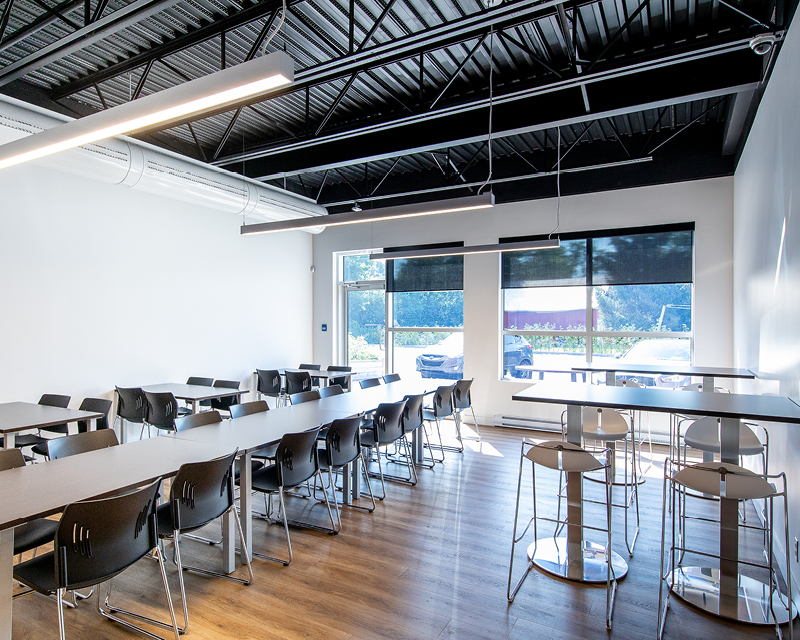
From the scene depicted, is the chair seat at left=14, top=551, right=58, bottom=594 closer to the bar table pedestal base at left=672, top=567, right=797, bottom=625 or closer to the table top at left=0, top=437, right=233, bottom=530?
the table top at left=0, top=437, right=233, bottom=530

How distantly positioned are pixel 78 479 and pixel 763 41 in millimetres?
4655

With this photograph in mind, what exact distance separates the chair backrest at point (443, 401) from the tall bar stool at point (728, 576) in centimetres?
277

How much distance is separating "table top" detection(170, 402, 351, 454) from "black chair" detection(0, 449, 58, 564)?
863 millimetres

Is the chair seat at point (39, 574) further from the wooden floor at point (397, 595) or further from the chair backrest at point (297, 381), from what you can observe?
the chair backrest at point (297, 381)

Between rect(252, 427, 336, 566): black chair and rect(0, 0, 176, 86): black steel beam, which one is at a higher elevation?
rect(0, 0, 176, 86): black steel beam

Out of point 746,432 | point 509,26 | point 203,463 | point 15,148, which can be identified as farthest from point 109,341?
point 746,432

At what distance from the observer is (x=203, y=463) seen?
259 cm

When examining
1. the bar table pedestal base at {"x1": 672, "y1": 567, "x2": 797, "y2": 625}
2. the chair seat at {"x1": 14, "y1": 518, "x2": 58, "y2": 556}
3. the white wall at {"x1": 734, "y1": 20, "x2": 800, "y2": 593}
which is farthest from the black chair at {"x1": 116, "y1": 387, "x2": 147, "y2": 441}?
the white wall at {"x1": 734, "y1": 20, "x2": 800, "y2": 593}

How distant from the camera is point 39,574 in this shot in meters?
2.16

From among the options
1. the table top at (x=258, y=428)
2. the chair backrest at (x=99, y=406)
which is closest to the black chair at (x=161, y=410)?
the chair backrest at (x=99, y=406)

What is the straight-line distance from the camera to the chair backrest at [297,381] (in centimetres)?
686

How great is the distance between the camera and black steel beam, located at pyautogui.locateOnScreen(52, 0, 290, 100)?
133 inches

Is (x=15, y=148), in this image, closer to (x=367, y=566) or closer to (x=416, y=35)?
(x=416, y=35)

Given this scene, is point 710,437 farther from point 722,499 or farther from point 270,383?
point 270,383
